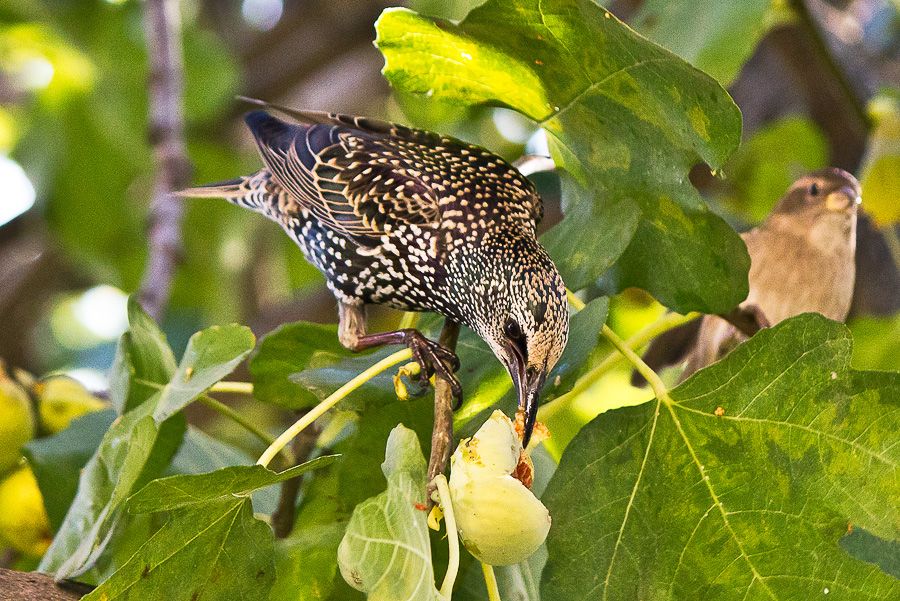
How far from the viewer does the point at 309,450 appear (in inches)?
76.5

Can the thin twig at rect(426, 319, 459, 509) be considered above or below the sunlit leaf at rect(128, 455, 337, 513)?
above

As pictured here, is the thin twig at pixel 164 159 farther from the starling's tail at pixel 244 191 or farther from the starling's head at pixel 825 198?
the starling's head at pixel 825 198

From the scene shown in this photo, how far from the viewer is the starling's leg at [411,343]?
163cm

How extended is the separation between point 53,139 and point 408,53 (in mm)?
3194

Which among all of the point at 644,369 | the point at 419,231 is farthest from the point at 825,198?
the point at 644,369

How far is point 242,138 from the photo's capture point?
224 inches

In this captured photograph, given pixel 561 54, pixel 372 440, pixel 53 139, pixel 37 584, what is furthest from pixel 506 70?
pixel 53 139

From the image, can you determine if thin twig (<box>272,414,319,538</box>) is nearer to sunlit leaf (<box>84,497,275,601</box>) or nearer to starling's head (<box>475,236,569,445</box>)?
sunlit leaf (<box>84,497,275,601</box>)

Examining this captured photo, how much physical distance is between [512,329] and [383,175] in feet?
1.72

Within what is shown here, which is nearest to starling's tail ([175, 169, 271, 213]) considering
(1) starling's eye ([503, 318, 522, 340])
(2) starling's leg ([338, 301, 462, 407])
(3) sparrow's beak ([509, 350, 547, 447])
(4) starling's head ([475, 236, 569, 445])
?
(2) starling's leg ([338, 301, 462, 407])

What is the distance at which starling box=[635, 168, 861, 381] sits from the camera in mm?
2689

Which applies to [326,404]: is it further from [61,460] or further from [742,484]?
[61,460]

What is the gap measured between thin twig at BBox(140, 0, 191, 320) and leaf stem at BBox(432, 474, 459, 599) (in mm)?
1826

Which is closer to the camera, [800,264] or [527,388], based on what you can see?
[527,388]
